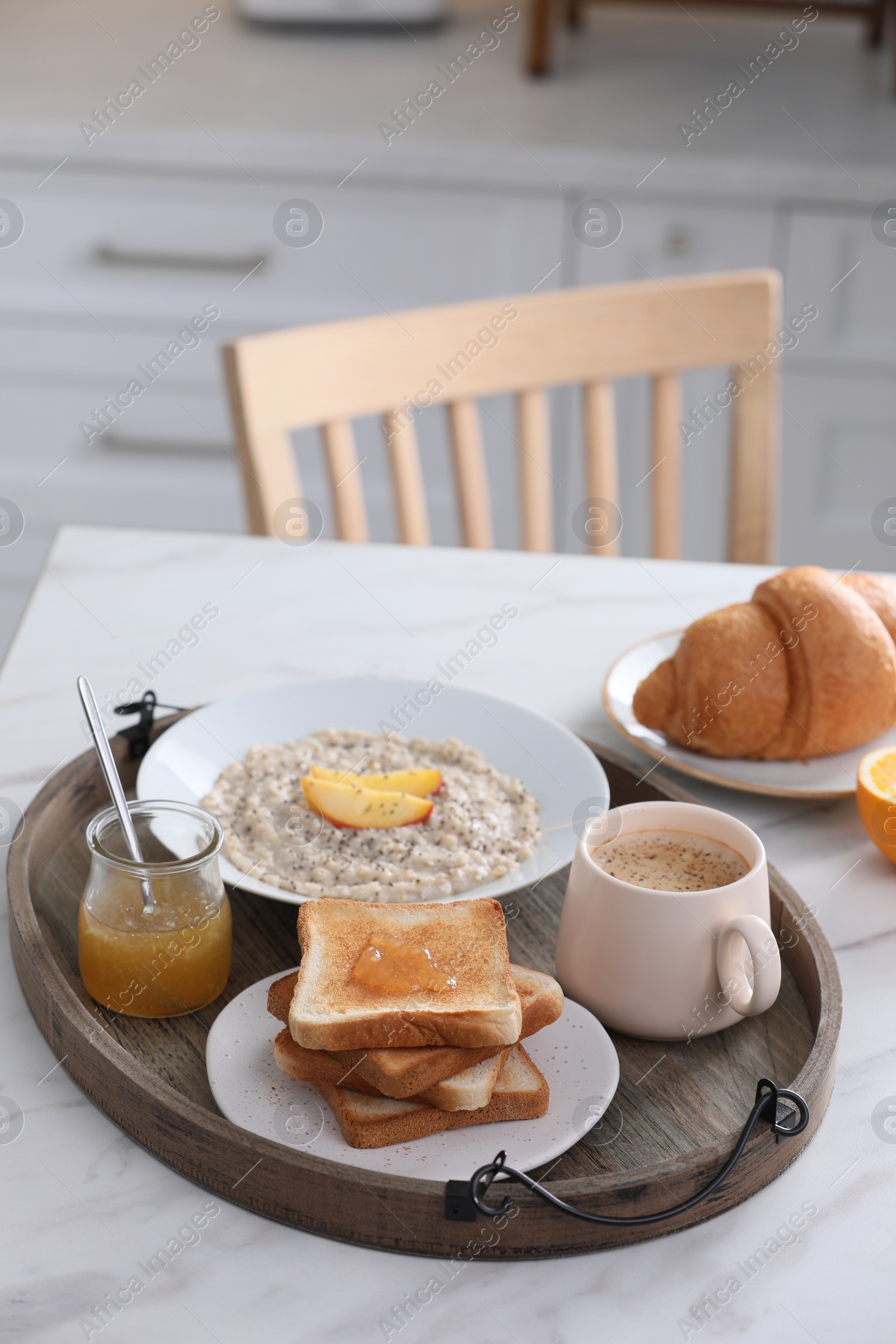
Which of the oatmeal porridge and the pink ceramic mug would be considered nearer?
the pink ceramic mug

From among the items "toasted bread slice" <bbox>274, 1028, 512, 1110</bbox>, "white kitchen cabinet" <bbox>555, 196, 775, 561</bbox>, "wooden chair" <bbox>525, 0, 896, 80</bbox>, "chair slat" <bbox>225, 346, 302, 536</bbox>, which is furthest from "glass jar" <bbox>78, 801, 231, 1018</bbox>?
"wooden chair" <bbox>525, 0, 896, 80</bbox>

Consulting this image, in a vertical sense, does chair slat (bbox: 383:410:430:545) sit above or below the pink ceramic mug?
below

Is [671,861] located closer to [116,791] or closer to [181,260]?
[116,791]

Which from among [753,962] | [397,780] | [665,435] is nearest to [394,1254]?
[753,962]

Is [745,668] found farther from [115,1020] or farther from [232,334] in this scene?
[232,334]

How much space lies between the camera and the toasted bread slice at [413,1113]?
68 cm

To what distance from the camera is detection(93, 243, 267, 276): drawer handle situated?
240 cm

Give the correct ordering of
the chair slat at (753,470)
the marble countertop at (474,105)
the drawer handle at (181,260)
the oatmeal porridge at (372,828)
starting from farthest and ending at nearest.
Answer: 1. the drawer handle at (181,260)
2. the marble countertop at (474,105)
3. the chair slat at (753,470)
4. the oatmeal porridge at (372,828)

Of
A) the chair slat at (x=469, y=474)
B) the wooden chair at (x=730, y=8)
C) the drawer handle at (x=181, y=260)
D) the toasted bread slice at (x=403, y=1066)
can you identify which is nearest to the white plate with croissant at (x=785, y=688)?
the toasted bread slice at (x=403, y=1066)

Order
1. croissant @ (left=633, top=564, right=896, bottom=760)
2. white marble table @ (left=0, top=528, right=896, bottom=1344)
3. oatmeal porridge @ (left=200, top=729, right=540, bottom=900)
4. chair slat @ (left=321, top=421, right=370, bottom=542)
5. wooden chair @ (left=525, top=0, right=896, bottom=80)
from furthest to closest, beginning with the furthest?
wooden chair @ (left=525, top=0, right=896, bottom=80) < chair slat @ (left=321, top=421, right=370, bottom=542) < croissant @ (left=633, top=564, right=896, bottom=760) < oatmeal porridge @ (left=200, top=729, right=540, bottom=900) < white marble table @ (left=0, top=528, right=896, bottom=1344)

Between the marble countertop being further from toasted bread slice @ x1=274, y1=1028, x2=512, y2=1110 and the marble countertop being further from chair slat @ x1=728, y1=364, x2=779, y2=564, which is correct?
toasted bread slice @ x1=274, y1=1028, x2=512, y2=1110

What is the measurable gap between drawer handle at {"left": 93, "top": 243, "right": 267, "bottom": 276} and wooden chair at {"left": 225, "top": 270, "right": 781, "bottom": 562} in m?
0.87

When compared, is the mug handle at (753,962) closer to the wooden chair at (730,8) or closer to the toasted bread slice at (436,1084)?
the toasted bread slice at (436,1084)

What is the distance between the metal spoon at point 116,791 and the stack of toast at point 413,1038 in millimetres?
Answer: 107
